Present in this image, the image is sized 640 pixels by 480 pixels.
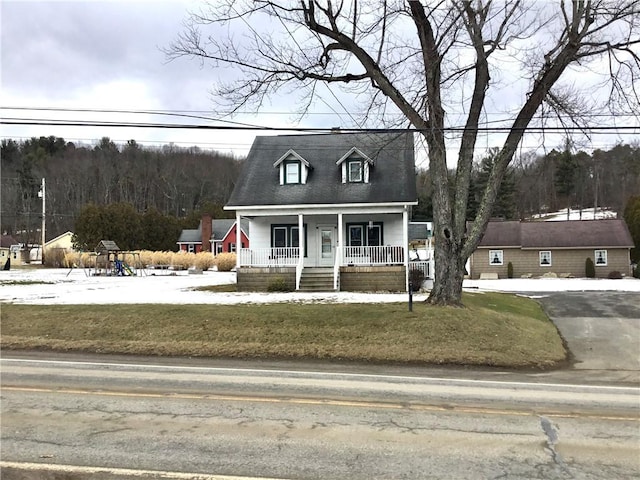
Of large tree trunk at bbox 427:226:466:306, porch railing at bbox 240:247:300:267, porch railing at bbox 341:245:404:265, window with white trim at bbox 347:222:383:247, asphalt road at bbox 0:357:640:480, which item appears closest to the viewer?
asphalt road at bbox 0:357:640:480

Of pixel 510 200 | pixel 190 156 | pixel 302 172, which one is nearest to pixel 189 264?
pixel 302 172

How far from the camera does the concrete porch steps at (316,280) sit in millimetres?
23188

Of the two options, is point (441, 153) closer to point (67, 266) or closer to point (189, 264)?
point (189, 264)

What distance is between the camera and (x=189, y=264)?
157ft

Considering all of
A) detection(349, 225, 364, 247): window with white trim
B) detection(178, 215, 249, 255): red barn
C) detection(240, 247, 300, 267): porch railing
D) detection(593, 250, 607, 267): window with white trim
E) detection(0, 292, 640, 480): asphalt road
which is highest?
detection(178, 215, 249, 255): red barn

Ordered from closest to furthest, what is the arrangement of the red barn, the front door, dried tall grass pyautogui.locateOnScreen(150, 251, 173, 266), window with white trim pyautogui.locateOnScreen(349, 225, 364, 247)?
window with white trim pyautogui.locateOnScreen(349, 225, 364, 247) < the front door < dried tall grass pyautogui.locateOnScreen(150, 251, 173, 266) < the red barn

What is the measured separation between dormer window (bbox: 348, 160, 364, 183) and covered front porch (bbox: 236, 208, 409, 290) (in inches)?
68.7

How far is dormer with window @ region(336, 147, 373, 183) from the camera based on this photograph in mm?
25703

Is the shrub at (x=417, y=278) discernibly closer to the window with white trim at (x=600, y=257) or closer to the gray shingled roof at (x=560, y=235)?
the gray shingled roof at (x=560, y=235)

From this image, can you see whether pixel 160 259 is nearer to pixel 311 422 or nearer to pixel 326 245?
pixel 326 245

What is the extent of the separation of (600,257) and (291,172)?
2918 cm

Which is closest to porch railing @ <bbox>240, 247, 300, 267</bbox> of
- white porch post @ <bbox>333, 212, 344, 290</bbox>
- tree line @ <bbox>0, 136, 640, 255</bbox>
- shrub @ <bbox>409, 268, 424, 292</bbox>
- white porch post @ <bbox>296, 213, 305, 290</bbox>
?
white porch post @ <bbox>296, 213, 305, 290</bbox>

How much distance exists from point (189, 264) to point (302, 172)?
24.7 m

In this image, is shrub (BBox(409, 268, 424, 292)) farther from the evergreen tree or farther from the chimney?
the chimney
